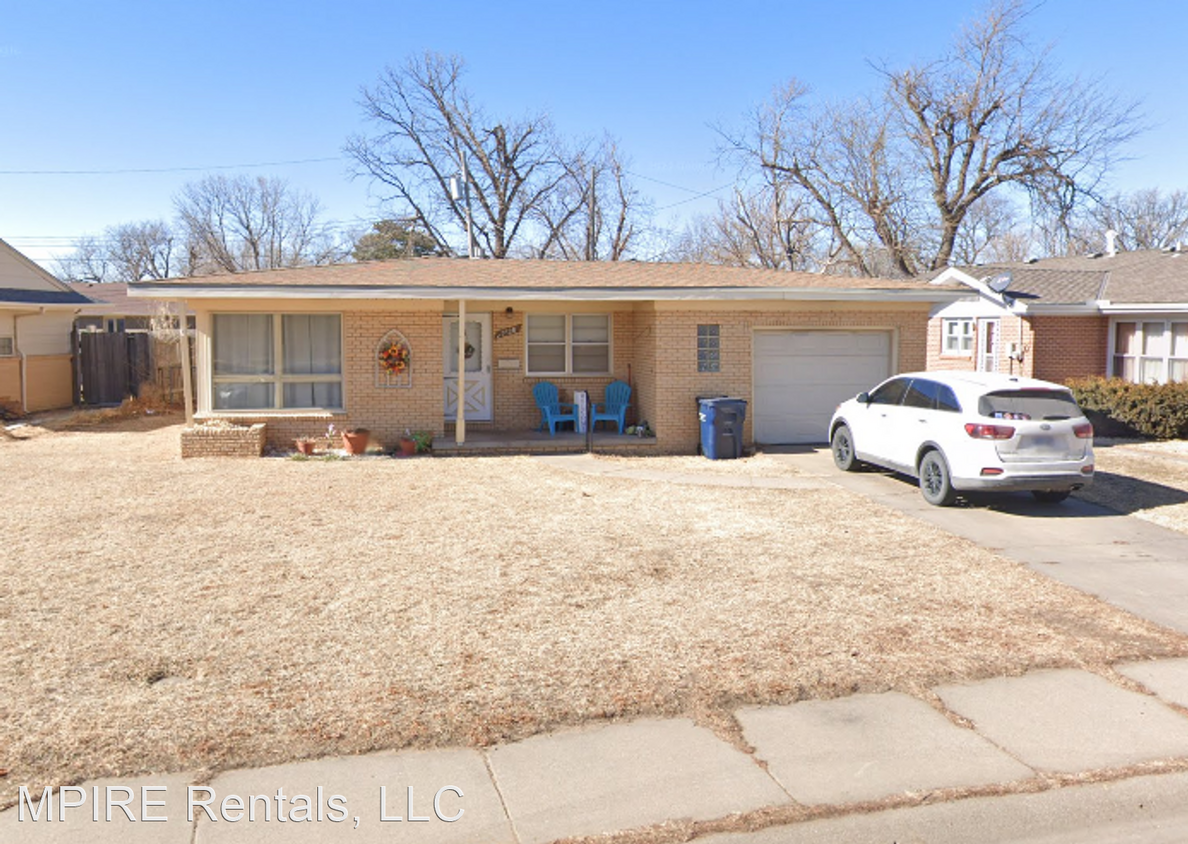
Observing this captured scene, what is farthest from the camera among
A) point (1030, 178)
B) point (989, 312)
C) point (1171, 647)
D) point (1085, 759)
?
point (1030, 178)

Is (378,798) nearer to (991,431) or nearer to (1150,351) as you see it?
(991,431)

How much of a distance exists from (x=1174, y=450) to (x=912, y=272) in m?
22.5

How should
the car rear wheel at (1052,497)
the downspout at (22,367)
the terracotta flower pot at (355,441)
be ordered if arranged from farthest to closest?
the downspout at (22,367) < the terracotta flower pot at (355,441) < the car rear wheel at (1052,497)

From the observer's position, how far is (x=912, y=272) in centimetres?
3725

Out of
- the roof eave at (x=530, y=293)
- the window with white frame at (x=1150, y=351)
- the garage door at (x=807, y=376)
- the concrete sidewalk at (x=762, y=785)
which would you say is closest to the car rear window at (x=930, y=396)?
the roof eave at (x=530, y=293)

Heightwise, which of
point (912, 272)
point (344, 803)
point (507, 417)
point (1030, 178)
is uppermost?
point (1030, 178)

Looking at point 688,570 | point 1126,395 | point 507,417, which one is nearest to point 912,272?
point 1126,395

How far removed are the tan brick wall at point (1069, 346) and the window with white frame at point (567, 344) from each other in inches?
414

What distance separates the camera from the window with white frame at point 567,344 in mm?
16922

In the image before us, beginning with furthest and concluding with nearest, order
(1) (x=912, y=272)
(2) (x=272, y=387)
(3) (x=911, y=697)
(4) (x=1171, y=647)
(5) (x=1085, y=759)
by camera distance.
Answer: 1. (1) (x=912, y=272)
2. (2) (x=272, y=387)
3. (4) (x=1171, y=647)
4. (3) (x=911, y=697)
5. (5) (x=1085, y=759)

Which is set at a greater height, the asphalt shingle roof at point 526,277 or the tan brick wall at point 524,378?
the asphalt shingle roof at point 526,277

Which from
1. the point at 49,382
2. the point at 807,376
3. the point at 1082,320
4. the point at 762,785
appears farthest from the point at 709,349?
the point at 49,382

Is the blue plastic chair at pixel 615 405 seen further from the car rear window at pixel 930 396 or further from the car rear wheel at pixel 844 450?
the car rear window at pixel 930 396

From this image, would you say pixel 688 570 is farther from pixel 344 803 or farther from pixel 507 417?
pixel 507 417
